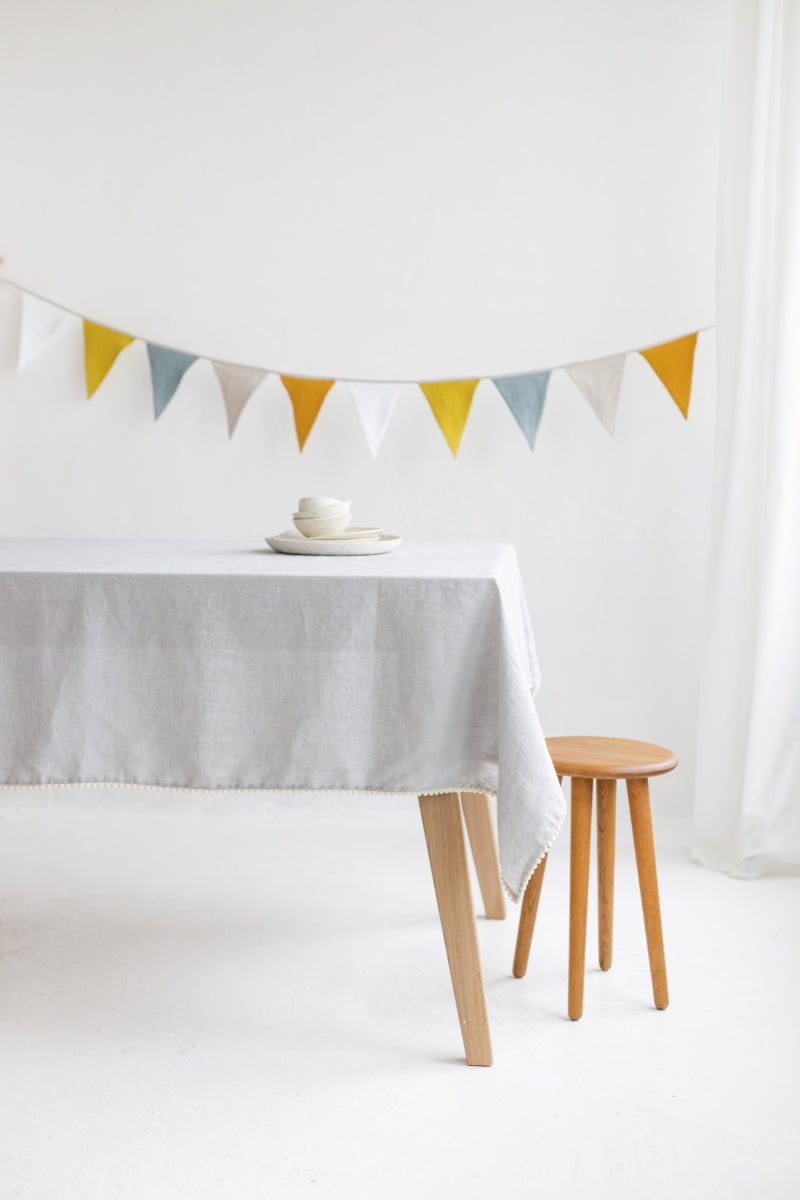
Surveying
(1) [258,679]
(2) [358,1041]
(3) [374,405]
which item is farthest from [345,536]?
(3) [374,405]

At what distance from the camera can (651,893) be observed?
171cm

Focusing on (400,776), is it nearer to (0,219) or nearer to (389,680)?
(389,680)

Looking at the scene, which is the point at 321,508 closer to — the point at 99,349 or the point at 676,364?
the point at 676,364

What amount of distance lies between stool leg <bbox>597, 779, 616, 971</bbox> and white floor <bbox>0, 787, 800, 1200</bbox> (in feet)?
0.19

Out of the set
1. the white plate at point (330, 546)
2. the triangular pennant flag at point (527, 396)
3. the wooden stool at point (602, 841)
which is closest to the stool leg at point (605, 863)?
the wooden stool at point (602, 841)

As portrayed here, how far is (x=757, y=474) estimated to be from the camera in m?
2.47

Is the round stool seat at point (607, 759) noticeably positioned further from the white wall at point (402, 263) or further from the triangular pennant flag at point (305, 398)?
Answer: the triangular pennant flag at point (305, 398)

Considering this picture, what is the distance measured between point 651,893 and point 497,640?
1.83ft

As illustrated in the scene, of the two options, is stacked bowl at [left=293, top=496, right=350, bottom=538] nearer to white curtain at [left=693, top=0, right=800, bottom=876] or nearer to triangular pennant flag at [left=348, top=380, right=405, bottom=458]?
triangular pennant flag at [left=348, top=380, right=405, bottom=458]

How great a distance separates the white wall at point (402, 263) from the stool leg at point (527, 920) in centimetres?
104

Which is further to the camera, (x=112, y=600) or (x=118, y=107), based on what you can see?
(x=118, y=107)

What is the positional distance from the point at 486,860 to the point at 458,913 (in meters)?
0.59

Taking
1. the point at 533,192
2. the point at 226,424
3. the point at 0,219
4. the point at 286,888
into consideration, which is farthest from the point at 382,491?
the point at 0,219

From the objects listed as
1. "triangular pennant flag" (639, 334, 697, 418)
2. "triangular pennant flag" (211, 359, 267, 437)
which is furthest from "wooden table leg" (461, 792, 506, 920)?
"triangular pennant flag" (211, 359, 267, 437)
